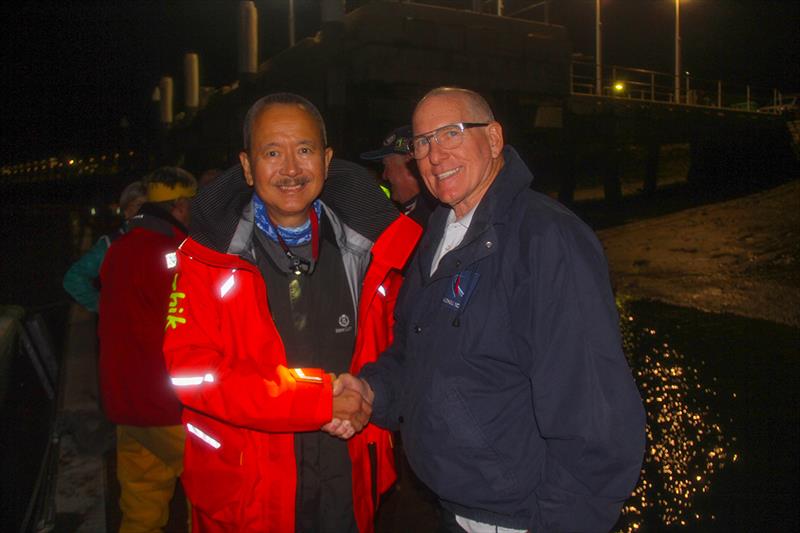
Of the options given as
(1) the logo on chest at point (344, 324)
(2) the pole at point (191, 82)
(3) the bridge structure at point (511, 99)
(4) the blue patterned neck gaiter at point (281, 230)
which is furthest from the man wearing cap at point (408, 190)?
(2) the pole at point (191, 82)

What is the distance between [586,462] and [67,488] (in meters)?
4.21

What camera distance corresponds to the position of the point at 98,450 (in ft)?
16.5

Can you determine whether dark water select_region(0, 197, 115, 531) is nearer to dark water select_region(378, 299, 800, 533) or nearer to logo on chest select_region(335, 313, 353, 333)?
logo on chest select_region(335, 313, 353, 333)

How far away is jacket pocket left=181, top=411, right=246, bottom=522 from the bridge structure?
1363cm

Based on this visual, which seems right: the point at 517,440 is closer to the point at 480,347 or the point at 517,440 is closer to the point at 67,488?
the point at 480,347

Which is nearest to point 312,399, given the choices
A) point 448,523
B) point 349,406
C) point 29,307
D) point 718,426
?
point 349,406

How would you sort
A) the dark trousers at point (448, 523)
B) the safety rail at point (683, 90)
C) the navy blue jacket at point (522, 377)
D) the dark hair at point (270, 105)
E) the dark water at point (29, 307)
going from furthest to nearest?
the safety rail at point (683, 90)
the dark water at point (29, 307)
the dark hair at point (270, 105)
the dark trousers at point (448, 523)
the navy blue jacket at point (522, 377)

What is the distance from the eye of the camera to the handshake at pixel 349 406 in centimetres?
229

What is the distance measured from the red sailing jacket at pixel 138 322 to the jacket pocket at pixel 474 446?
2.02m

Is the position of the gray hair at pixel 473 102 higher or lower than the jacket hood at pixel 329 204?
higher

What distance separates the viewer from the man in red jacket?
2.18m

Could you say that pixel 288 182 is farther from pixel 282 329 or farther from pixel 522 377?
pixel 522 377

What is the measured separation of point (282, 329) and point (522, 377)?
1.01 metres

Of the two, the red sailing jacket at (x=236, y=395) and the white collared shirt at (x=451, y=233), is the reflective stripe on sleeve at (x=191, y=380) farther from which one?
the white collared shirt at (x=451, y=233)
